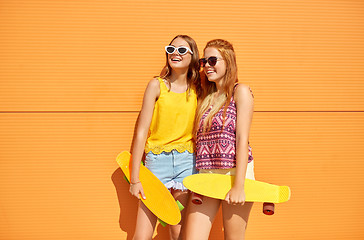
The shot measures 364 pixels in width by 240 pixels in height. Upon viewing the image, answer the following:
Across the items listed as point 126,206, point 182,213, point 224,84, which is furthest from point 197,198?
point 126,206

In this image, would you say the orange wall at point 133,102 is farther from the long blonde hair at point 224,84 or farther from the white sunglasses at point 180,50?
the long blonde hair at point 224,84

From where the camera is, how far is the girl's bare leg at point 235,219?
1.67m

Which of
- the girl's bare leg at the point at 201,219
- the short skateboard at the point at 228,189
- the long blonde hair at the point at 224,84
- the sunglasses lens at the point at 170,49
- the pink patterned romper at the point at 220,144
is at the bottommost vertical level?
the girl's bare leg at the point at 201,219

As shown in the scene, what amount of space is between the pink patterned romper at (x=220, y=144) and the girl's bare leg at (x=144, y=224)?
0.51 metres

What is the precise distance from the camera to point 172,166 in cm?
188

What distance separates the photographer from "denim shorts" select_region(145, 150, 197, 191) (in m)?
1.86

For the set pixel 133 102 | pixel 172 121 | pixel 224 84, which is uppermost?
pixel 224 84

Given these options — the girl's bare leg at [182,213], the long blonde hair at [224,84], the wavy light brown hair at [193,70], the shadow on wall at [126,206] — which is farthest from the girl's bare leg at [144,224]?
the wavy light brown hair at [193,70]

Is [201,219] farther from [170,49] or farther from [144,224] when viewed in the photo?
[170,49]

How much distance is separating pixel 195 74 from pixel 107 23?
0.82 metres

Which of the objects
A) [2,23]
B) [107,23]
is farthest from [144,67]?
[2,23]

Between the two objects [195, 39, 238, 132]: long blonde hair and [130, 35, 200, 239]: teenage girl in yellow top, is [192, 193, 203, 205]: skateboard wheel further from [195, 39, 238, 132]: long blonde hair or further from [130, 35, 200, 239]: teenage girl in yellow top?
[195, 39, 238, 132]: long blonde hair

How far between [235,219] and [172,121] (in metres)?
0.73

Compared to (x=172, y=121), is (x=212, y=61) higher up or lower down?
higher up
